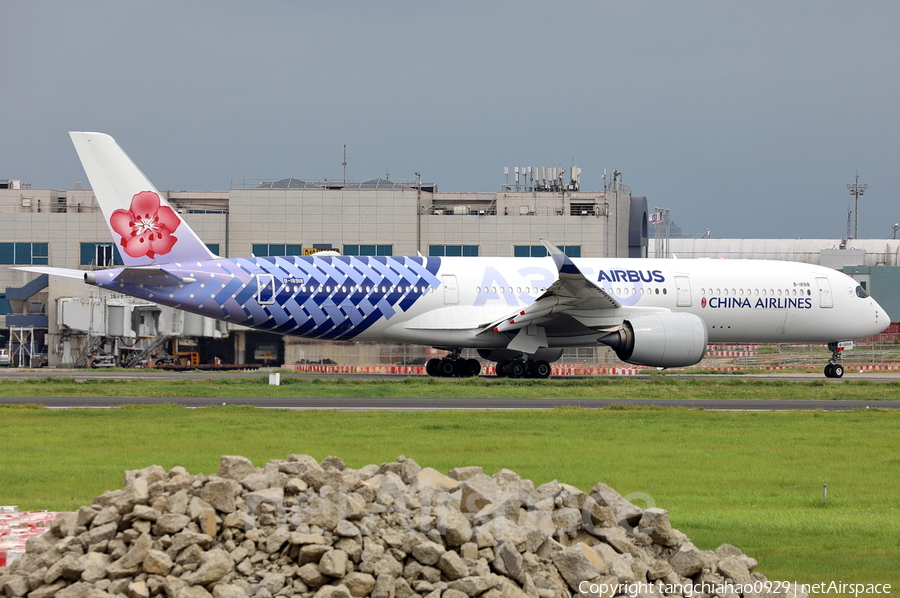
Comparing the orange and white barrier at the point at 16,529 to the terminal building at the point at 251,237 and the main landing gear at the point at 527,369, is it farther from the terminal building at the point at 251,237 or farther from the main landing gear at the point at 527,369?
the terminal building at the point at 251,237

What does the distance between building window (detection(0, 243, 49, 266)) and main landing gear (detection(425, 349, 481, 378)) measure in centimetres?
3325

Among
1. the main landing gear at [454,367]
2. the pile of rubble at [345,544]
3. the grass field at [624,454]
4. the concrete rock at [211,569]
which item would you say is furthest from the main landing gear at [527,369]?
the concrete rock at [211,569]

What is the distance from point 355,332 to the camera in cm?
3381

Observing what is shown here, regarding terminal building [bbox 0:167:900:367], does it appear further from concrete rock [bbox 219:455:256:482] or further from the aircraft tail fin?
concrete rock [bbox 219:455:256:482]

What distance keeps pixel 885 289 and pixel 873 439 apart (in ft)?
235

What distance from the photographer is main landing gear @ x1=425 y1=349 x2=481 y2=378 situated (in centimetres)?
3669

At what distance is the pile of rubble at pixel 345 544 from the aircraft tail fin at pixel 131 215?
26.0 meters

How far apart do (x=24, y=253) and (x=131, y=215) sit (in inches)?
1233

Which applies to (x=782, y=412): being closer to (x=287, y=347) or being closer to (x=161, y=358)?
(x=287, y=347)

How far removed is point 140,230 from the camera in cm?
3284

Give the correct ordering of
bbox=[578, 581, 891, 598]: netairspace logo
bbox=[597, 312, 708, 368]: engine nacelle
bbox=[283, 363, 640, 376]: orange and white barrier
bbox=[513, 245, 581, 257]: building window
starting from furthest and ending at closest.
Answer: bbox=[513, 245, 581, 257]: building window, bbox=[283, 363, 640, 376]: orange and white barrier, bbox=[597, 312, 708, 368]: engine nacelle, bbox=[578, 581, 891, 598]: netairspace logo

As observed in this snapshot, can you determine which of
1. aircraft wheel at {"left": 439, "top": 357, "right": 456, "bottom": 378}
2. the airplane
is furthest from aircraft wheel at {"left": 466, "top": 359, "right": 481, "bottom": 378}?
aircraft wheel at {"left": 439, "top": 357, "right": 456, "bottom": 378}

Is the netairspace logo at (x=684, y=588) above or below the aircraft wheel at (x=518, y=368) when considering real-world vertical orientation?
below

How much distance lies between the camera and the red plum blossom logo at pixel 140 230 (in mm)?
32812
